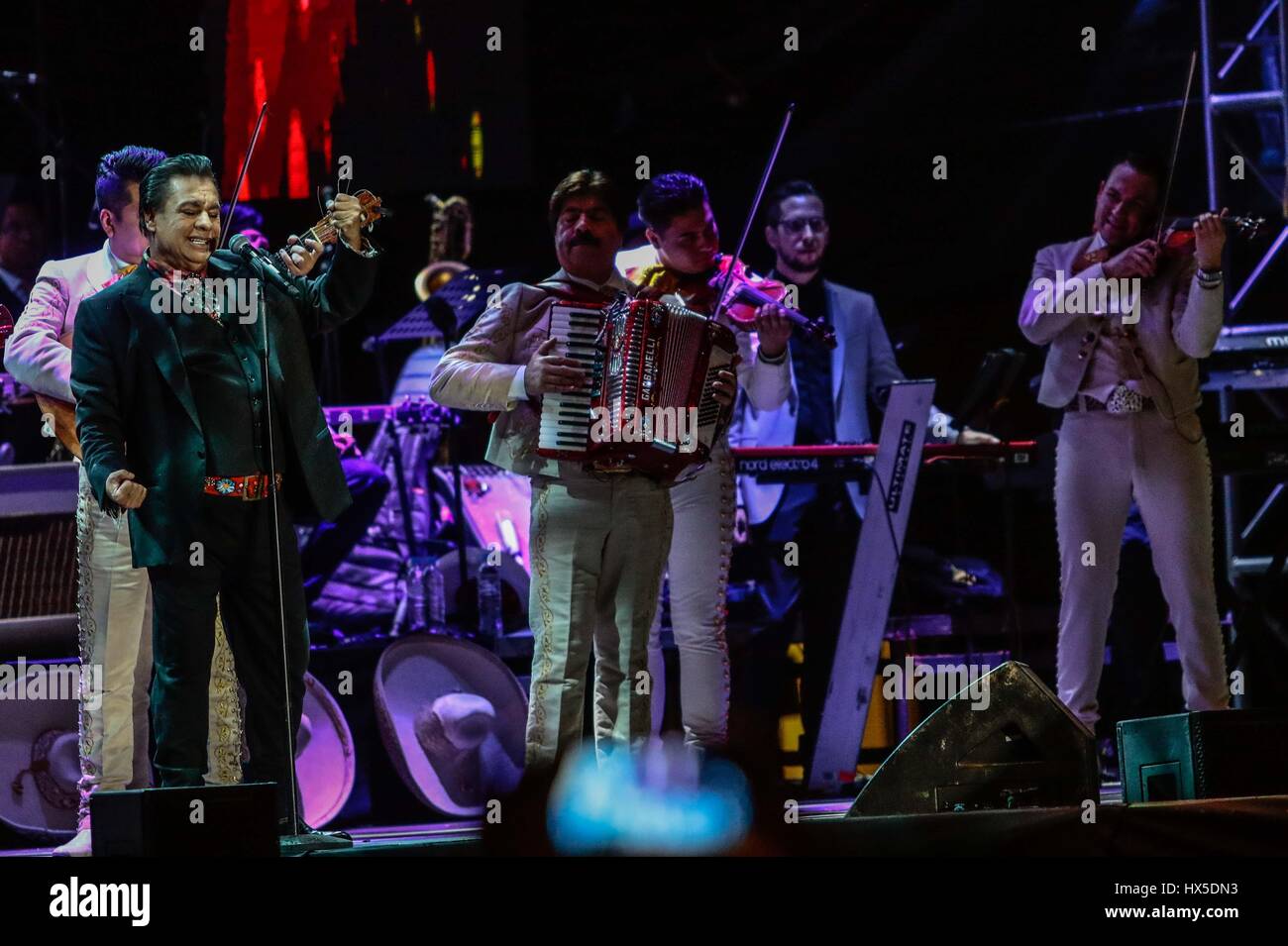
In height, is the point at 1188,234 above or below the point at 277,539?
above

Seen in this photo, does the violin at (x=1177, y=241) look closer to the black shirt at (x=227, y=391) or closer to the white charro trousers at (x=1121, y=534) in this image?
the white charro trousers at (x=1121, y=534)

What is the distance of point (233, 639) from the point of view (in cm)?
452

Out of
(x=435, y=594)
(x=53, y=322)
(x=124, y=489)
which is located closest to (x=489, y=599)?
(x=435, y=594)

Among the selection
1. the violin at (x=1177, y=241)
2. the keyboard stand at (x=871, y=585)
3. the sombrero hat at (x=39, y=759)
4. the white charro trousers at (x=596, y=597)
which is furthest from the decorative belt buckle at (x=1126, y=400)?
the sombrero hat at (x=39, y=759)

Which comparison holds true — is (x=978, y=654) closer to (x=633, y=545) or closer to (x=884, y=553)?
(x=884, y=553)

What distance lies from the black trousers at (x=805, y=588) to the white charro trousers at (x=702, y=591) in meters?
1.09

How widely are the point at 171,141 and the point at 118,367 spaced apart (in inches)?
170

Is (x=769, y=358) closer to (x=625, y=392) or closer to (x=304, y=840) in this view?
(x=625, y=392)

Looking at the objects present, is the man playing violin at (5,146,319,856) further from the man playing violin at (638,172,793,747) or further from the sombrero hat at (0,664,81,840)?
the man playing violin at (638,172,793,747)

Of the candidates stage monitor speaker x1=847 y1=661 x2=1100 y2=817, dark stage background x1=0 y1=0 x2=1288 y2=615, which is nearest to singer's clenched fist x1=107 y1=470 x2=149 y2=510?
stage monitor speaker x1=847 y1=661 x2=1100 y2=817

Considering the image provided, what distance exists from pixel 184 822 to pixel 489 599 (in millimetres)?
3011
